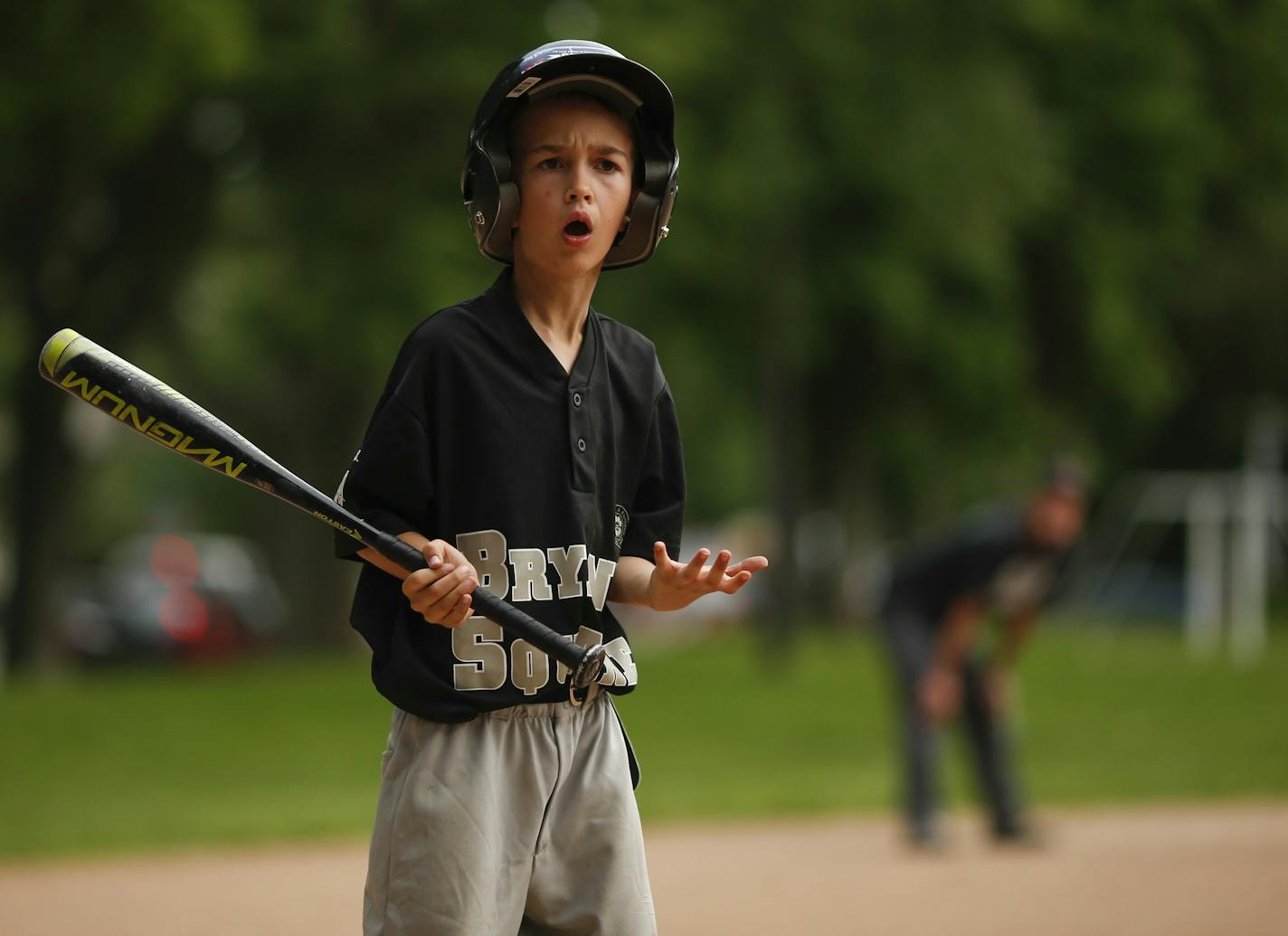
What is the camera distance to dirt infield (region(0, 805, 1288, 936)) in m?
7.23

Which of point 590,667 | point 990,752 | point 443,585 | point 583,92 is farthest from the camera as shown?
point 990,752

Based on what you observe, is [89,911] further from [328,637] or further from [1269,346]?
[1269,346]

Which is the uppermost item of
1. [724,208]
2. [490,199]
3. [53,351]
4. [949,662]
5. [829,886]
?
[724,208]

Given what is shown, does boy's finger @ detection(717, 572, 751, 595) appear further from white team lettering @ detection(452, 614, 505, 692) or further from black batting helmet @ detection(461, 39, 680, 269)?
black batting helmet @ detection(461, 39, 680, 269)

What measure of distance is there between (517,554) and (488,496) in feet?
0.37

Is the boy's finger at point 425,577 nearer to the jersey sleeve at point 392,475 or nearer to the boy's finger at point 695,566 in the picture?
the jersey sleeve at point 392,475

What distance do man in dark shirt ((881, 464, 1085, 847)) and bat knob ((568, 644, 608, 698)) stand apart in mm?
6058

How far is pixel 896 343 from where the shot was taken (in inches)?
914

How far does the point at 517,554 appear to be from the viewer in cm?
309

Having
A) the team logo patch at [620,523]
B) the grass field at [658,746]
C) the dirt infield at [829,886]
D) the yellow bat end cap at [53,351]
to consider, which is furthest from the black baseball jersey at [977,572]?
the yellow bat end cap at [53,351]

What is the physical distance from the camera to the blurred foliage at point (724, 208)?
1552 centimetres

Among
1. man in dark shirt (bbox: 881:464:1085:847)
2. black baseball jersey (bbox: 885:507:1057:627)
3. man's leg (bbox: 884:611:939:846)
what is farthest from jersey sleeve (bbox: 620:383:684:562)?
man's leg (bbox: 884:611:939:846)

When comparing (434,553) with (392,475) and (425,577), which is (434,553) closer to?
(425,577)

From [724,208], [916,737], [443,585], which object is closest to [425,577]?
[443,585]
